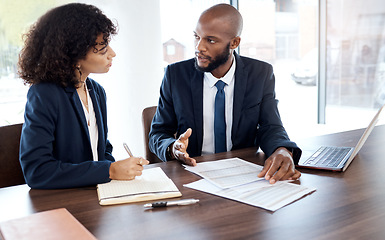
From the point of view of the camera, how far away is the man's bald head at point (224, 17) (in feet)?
6.91

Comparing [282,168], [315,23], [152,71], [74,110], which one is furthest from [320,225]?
[315,23]

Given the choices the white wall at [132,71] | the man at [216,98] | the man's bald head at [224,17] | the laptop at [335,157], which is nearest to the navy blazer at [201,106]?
the man at [216,98]

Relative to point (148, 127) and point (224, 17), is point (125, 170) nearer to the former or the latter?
point (148, 127)

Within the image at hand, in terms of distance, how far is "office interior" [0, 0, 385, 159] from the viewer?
152 inches

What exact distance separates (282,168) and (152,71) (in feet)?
9.32

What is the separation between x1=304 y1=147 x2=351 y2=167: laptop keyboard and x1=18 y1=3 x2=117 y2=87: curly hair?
101cm

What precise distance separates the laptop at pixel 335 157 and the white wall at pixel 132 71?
2.51 meters

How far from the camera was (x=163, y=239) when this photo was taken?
37.6 inches

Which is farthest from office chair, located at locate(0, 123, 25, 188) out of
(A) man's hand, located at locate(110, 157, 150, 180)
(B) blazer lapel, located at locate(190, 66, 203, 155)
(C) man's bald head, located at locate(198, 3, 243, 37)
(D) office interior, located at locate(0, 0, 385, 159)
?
(D) office interior, located at locate(0, 0, 385, 159)

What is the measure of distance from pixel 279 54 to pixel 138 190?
511 cm

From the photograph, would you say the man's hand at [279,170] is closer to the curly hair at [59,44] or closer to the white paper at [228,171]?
the white paper at [228,171]

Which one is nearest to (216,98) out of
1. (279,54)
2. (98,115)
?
(98,115)

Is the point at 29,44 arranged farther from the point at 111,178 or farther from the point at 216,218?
the point at 216,218

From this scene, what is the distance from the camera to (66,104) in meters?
1.56
